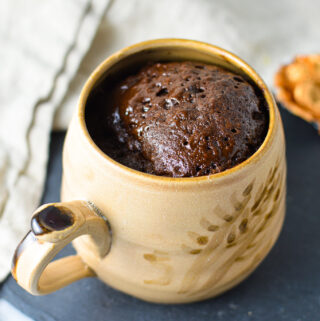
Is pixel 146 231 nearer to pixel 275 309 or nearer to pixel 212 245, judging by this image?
pixel 212 245

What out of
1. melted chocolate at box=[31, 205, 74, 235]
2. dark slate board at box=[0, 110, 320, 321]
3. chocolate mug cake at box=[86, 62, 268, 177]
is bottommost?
dark slate board at box=[0, 110, 320, 321]

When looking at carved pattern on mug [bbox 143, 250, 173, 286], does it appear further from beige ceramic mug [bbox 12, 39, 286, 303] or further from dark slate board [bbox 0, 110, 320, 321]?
dark slate board [bbox 0, 110, 320, 321]

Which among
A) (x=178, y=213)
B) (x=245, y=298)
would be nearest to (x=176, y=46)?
(x=178, y=213)

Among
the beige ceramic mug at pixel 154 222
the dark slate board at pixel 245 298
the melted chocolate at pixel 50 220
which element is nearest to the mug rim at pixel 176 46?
the beige ceramic mug at pixel 154 222

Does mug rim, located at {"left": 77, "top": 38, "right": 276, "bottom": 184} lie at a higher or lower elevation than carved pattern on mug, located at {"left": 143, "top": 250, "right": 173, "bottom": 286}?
higher

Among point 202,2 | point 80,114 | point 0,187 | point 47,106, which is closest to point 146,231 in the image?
point 80,114

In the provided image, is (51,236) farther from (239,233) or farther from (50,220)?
(239,233)

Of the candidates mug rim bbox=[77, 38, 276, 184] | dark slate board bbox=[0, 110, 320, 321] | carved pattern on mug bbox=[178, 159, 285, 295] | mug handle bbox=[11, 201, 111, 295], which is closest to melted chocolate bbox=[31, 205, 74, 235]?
mug handle bbox=[11, 201, 111, 295]
